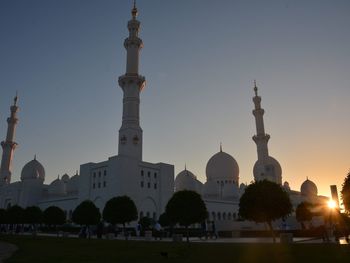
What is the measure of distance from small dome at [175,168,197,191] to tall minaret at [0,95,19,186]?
3351 cm

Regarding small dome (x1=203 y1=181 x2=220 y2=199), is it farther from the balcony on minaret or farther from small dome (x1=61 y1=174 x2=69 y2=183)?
small dome (x1=61 y1=174 x2=69 y2=183)

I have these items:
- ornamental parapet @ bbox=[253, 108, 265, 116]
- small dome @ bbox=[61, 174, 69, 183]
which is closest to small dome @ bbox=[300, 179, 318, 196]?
ornamental parapet @ bbox=[253, 108, 265, 116]

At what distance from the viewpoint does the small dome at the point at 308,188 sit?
80.7m

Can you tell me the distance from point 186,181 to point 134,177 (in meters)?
17.7

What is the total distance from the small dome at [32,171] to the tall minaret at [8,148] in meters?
4.19

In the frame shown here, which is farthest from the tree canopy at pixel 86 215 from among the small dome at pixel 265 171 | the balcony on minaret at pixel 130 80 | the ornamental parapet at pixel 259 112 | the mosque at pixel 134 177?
the ornamental parapet at pixel 259 112

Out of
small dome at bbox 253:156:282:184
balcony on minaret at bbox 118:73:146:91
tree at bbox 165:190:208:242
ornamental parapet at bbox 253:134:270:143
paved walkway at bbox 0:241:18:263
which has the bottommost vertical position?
paved walkway at bbox 0:241:18:263

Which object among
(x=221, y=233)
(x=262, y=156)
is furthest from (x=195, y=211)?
(x=262, y=156)

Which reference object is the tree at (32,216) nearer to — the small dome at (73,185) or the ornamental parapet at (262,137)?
the small dome at (73,185)

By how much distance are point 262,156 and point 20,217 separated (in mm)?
42251

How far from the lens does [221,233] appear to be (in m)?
43.2

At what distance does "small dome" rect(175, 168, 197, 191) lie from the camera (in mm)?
63000

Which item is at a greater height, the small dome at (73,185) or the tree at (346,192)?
the small dome at (73,185)

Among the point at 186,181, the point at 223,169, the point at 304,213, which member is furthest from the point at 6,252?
the point at 223,169
